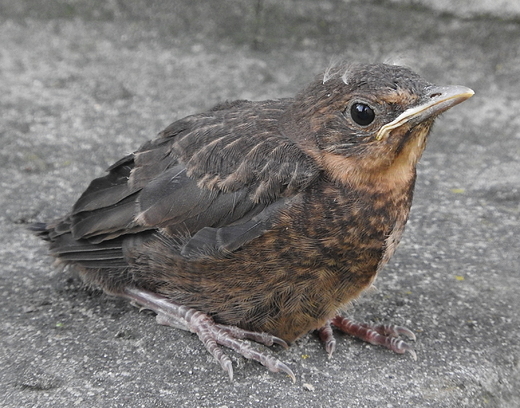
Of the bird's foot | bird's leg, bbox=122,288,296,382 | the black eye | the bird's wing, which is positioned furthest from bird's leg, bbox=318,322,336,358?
the black eye

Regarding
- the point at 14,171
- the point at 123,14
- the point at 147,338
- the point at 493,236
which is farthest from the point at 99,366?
the point at 123,14

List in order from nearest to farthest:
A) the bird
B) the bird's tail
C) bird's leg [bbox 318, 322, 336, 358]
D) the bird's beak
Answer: the bird's beak
the bird
bird's leg [bbox 318, 322, 336, 358]
the bird's tail

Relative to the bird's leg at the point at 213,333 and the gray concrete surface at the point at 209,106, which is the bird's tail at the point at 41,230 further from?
the bird's leg at the point at 213,333

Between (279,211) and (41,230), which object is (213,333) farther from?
(41,230)

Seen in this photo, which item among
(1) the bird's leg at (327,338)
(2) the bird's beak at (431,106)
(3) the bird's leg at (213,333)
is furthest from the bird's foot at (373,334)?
(2) the bird's beak at (431,106)

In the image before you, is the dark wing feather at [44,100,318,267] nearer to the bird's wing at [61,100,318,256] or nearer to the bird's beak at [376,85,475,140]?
the bird's wing at [61,100,318,256]
